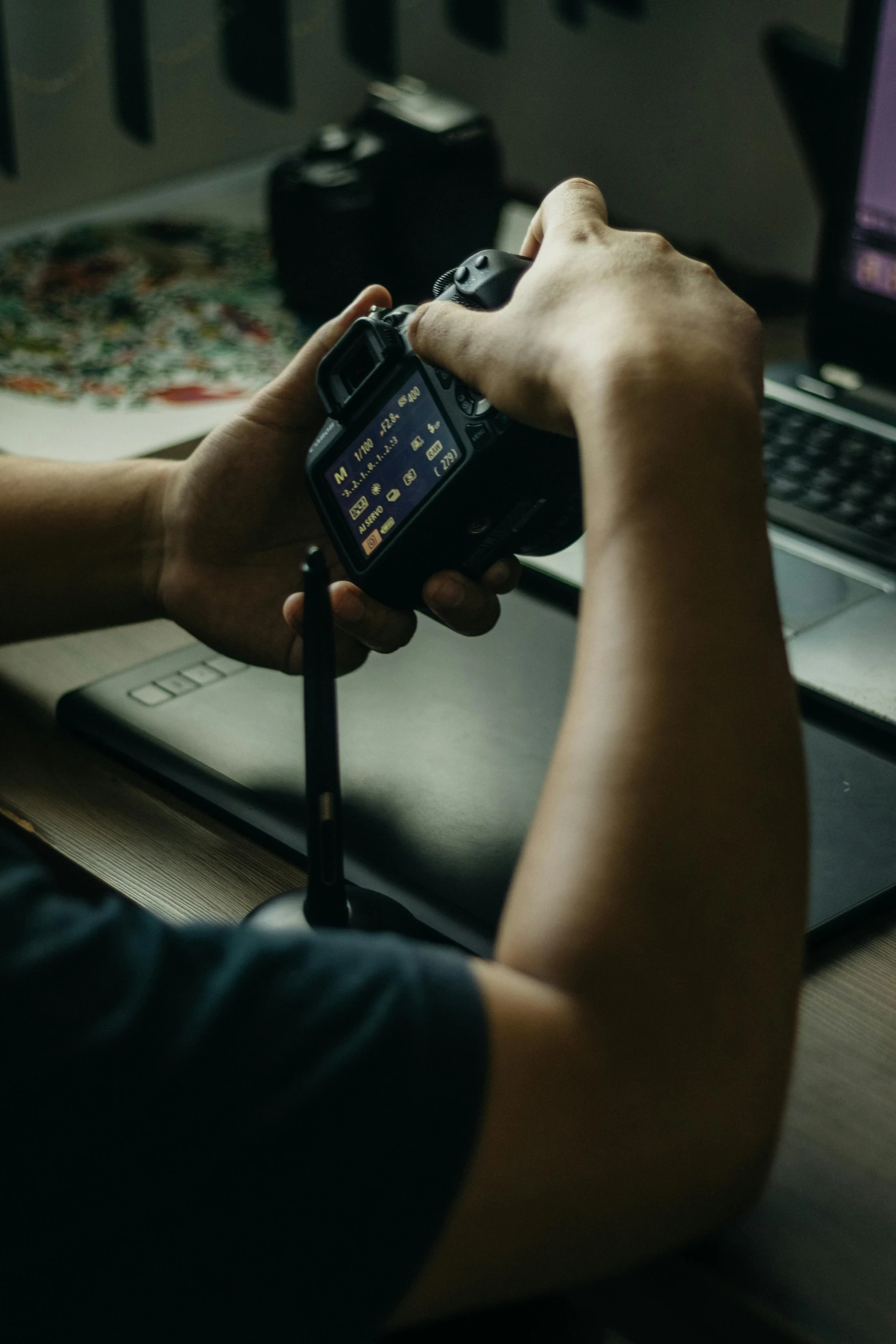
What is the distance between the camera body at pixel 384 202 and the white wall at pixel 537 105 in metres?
0.28

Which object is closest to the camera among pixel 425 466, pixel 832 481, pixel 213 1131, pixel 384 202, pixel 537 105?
pixel 213 1131

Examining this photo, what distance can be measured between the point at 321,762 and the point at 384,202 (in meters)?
0.67

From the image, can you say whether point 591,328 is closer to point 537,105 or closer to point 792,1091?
point 792,1091

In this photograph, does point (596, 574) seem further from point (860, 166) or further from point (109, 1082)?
point (860, 166)

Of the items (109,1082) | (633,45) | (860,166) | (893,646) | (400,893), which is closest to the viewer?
(109,1082)

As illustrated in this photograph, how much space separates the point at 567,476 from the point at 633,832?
0.19 meters

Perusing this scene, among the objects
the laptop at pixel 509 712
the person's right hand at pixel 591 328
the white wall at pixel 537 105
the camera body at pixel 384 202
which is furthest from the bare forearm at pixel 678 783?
the white wall at pixel 537 105

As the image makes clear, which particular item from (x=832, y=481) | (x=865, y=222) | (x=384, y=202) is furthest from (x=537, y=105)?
(x=832, y=481)

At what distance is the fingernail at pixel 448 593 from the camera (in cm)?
59

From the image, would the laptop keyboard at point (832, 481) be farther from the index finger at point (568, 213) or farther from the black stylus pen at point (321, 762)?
the black stylus pen at point (321, 762)

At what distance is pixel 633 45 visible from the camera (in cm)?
129

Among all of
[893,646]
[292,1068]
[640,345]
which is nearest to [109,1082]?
[292,1068]

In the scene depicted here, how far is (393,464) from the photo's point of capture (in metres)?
0.58

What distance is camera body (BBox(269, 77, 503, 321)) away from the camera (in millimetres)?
1024
